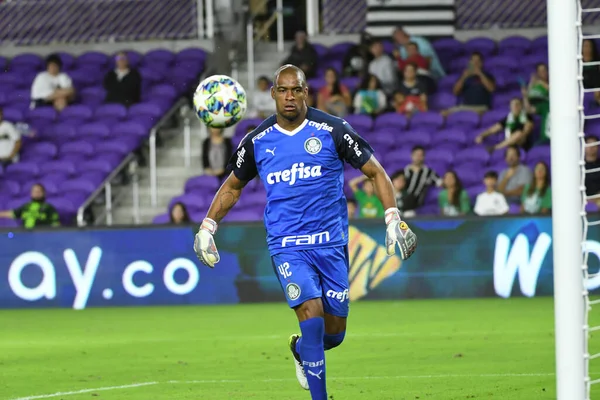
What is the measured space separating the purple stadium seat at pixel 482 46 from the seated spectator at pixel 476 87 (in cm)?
139

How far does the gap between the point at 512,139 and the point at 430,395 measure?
411 inches

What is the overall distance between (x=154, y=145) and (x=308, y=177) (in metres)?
12.7

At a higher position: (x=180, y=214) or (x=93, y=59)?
(x=93, y=59)

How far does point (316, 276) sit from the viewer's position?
7703 millimetres

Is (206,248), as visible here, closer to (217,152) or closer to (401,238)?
(401,238)

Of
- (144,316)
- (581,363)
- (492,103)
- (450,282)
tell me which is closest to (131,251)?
(144,316)

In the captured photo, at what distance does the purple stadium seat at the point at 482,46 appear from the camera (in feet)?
70.2

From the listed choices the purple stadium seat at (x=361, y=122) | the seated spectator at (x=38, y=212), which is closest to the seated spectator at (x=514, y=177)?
the purple stadium seat at (x=361, y=122)

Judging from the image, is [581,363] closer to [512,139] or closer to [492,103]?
[512,139]

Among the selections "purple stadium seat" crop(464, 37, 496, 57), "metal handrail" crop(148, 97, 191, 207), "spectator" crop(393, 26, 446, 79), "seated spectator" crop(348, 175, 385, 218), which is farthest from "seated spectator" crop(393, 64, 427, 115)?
"metal handrail" crop(148, 97, 191, 207)

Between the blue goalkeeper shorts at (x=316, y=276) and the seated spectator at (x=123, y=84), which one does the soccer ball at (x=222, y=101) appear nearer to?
the blue goalkeeper shorts at (x=316, y=276)

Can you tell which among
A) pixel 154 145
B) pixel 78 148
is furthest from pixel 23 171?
pixel 154 145

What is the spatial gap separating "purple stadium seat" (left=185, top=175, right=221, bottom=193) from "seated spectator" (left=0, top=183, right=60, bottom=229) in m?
2.15

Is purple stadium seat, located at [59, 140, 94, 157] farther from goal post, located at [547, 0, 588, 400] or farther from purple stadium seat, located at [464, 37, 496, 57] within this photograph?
goal post, located at [547, 0, 588, 400]
